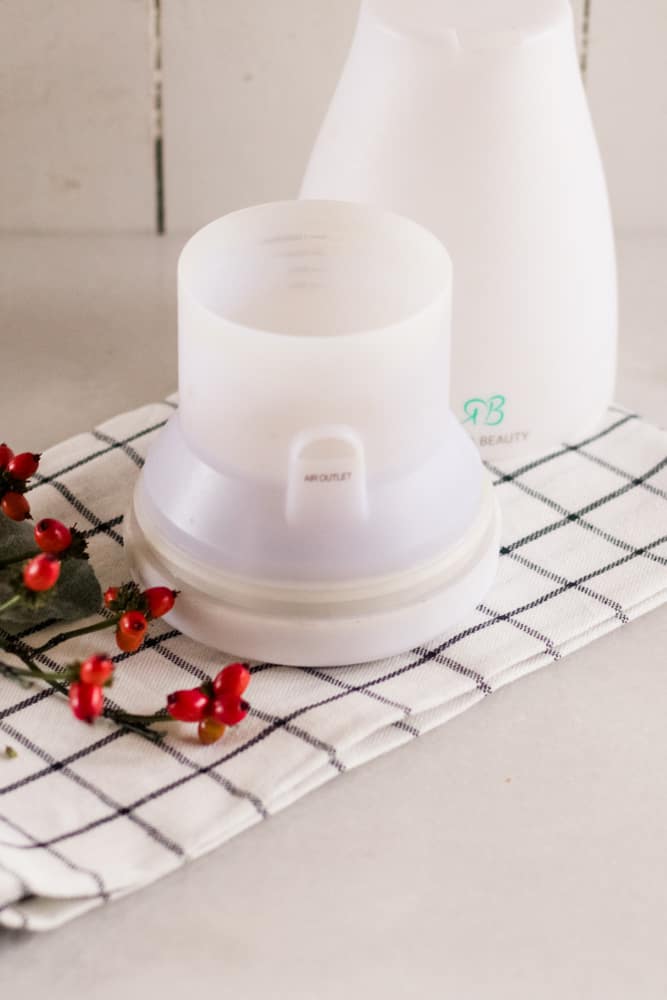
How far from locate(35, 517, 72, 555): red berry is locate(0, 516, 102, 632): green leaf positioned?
31mm

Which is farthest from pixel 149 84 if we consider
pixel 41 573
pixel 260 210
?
pixel 41 573

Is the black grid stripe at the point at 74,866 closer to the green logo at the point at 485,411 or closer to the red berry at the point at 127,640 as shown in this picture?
the red berry at the point at 127,640

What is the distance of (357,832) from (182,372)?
23cm

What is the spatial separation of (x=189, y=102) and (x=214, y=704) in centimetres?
52

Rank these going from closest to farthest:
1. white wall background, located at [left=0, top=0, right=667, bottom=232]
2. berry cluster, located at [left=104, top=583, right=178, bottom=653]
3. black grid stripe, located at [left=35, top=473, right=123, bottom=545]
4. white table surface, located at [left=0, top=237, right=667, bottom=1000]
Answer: white table surface, located at [left=0, top=237, right=667, bottom=1000] < berry cluster, located at [left=104, top=583, right=178, bottom=653] < black grid stripe, located at [left=35, top=473, right=123, bottom=545] < white wall background, located at [left=0, top=0, right=667, bottom=232]

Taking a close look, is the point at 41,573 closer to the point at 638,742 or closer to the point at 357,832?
the point at 357,832

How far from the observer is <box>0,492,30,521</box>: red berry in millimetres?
728

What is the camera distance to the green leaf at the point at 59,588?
710 mm

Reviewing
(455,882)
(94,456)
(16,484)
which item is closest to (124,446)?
(94,456)

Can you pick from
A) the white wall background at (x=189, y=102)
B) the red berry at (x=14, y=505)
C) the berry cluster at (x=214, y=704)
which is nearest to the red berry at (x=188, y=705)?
the berry cluster at (x=214, y=704)

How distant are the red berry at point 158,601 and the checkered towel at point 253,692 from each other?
0.09ft

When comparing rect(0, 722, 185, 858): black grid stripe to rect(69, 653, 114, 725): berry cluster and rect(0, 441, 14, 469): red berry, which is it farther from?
rect(0, 441, 14, 469): red berry

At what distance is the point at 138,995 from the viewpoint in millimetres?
571

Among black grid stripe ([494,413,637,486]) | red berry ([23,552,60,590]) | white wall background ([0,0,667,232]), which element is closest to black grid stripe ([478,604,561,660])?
black grid stripe ([494,413,637,486])
